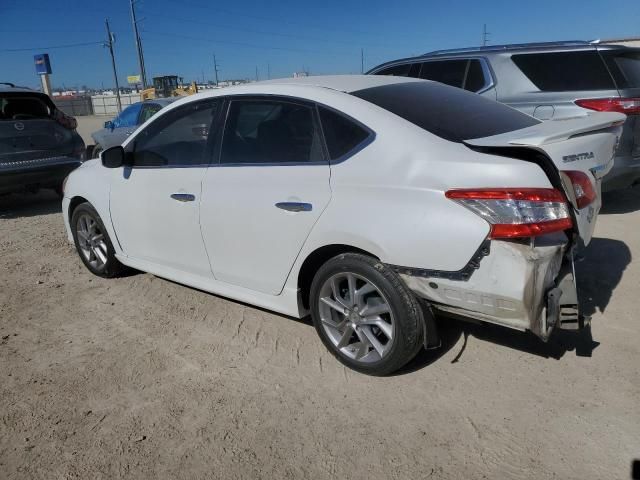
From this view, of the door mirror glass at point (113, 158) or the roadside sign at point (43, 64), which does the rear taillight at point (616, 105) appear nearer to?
the door mirror glass at point (113, 158)

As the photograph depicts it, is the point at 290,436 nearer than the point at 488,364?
Yes

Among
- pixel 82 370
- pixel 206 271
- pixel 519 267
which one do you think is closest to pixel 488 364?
pixel 519 267

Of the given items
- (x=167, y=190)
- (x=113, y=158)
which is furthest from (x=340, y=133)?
(x=113, y=158)

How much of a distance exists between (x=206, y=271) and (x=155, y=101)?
758cm

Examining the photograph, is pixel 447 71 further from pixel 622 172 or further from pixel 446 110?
pixel 446 110

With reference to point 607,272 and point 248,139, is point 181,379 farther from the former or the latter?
point 607,272

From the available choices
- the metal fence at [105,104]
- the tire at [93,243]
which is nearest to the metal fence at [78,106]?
the metal fence at [105,104]

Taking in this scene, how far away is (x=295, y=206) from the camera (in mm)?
3047

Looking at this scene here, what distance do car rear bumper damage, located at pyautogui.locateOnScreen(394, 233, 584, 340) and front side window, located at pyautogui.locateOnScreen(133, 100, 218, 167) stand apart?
181 centimetres

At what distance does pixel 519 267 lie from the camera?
2.44 m

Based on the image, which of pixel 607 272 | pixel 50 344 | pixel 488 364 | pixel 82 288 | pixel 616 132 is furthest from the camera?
pixel 82 288

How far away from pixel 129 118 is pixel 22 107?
3.28m

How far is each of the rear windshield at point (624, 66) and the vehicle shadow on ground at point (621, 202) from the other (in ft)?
4.79

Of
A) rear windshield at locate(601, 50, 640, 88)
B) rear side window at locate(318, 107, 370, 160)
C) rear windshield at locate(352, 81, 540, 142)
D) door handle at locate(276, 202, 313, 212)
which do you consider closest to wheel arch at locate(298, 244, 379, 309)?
door handle at locate(276, 202, 313, 212)
